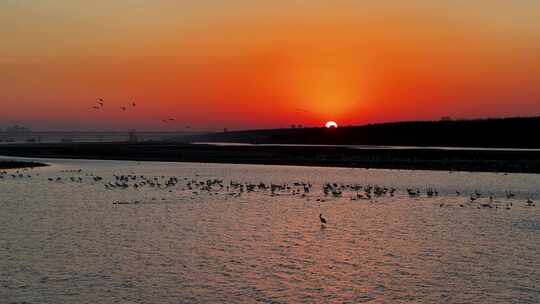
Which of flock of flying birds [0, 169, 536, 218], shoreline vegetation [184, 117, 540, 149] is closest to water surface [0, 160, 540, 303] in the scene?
flock of flying birds [0, 169, 536, 218]

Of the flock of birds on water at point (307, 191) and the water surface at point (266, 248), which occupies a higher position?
the flock of birds on water at point (307, 191)

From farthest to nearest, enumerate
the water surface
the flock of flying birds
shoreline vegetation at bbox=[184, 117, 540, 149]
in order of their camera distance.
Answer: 1. shoreline vegetation at bbox=[184, 117, 540, 149]
2. the flock of flying birds
3. the water surface

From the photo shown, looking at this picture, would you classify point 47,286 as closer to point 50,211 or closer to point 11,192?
point 50,211

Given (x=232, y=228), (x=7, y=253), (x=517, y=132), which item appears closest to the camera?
(x=7, y=253)

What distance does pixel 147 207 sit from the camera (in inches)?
1257

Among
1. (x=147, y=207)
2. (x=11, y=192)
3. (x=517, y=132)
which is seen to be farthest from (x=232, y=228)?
(x=517, y=132)

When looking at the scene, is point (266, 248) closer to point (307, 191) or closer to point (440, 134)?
point (307, 191)

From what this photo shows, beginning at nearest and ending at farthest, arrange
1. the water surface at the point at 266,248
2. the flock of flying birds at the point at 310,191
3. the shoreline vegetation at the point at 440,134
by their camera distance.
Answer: the water surface at the point at 266,248, the flock of flying birds at the point at 310,191, the shoreline vegetation at the point at 440,134

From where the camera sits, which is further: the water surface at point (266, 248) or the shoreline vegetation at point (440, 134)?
the shoreline vegetation at point (440, 134)

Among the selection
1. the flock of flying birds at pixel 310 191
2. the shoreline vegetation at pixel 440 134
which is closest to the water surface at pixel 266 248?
the flock of flying birds at pixel 310 191

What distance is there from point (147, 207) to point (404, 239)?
587 inches

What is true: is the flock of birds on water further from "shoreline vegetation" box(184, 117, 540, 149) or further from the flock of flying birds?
"shoreline vegetation" box(184, 117, 540, 149)

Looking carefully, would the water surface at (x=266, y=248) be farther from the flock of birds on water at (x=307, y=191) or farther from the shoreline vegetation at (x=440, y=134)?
the shoreline vegetation at (x=440, y=134)

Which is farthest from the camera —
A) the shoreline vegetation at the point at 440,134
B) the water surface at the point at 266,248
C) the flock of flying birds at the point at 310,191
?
the shoreline vegetation at the point at 440,134
